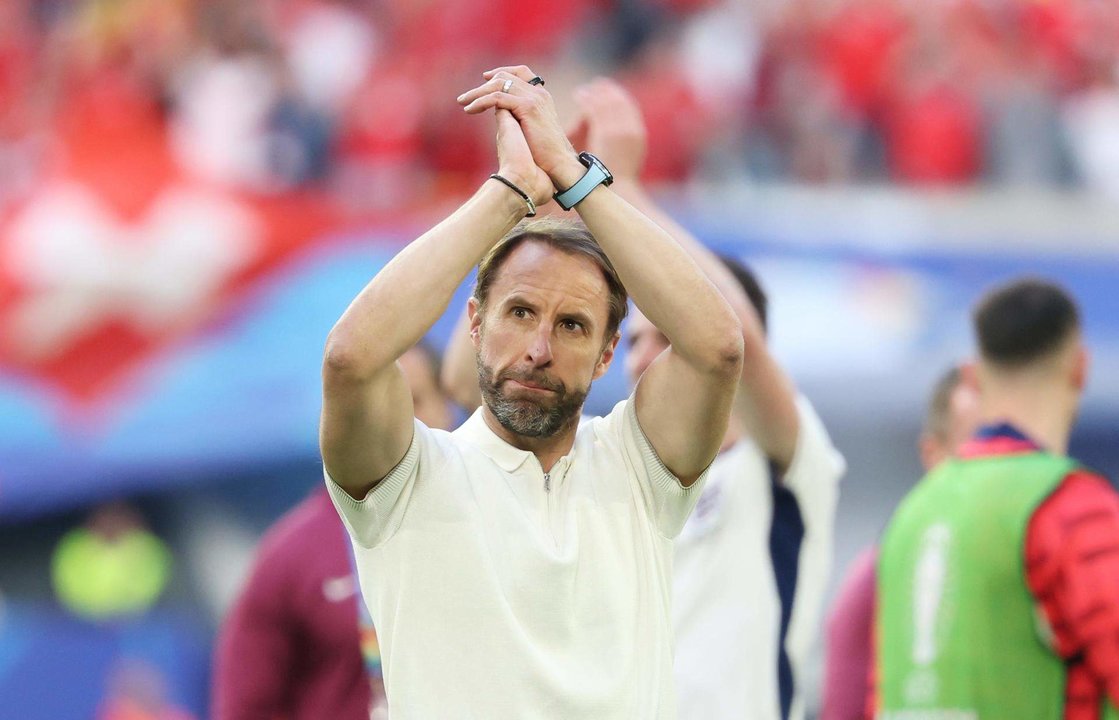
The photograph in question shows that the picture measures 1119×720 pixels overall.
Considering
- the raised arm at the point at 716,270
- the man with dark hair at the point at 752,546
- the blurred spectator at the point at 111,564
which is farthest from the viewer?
the blurred spectator at the point at 111,564

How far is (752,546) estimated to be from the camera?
14.7 feet

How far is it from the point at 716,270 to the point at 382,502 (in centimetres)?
141

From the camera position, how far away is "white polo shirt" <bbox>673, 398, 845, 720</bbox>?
4.36m

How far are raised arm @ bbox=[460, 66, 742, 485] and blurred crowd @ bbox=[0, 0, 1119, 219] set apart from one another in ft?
21.4

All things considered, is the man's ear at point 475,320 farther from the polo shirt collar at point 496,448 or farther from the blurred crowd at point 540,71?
the blurred crowd at point 540,71

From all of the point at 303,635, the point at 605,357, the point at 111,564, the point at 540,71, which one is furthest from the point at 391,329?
the point at 540,71

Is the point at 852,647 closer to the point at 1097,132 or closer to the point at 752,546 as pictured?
the point at 752,546

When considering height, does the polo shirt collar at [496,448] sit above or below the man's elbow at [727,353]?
below

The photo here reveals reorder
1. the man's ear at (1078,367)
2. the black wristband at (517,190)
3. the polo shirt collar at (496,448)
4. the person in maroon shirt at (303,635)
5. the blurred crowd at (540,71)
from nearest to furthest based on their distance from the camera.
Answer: the black wristband at (517,190) → the polo shirt collar at (496,448) → the man's ear at (1078,367) → the person in maroon shirt at (303,635) → the blurred crowd at (540,71)

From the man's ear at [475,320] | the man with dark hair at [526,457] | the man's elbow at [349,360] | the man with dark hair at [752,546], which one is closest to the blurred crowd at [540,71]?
the man with dark hair at [752,546]

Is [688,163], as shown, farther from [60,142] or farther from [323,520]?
[323,520]

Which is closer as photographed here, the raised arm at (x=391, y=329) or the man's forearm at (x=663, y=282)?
the raised arm at (x=391, y=329)

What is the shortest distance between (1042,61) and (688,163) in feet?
11.3

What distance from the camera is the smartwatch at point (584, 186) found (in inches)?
128
